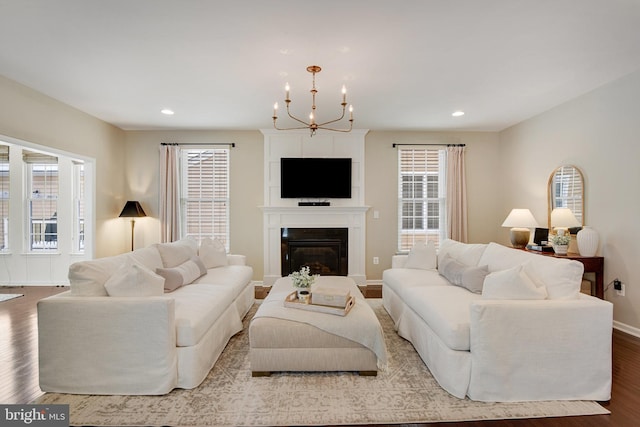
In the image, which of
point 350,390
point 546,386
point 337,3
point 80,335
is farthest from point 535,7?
point 80,335

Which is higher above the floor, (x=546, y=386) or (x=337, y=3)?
(x=337, y=3)

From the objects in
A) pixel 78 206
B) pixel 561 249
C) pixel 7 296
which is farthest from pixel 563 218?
pixel 7 296

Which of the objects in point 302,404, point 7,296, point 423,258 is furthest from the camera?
point 7,296

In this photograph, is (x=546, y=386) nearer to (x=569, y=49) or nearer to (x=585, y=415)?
(x=585, y=415)

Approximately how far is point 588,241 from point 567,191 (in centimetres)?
79

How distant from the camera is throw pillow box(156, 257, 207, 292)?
300 centimetres

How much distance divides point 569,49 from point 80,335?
4421 millimetres

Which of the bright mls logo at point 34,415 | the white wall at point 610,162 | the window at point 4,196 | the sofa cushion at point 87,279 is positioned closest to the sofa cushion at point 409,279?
the white wall at point 610,162

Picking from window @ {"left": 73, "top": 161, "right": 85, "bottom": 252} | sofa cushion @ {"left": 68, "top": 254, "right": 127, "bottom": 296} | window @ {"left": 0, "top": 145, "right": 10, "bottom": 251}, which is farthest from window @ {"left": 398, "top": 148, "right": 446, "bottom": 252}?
window @ {"left": 0, "top": 145, "right": 10, "bottom": 251}

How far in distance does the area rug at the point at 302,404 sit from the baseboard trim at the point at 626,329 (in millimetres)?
1799

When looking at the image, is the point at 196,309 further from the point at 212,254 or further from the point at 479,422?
the point at 479,422

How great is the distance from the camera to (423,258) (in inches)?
155

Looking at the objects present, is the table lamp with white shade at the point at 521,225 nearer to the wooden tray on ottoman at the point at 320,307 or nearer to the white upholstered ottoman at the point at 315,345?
the wooden tray on ottoman at the point at 320,307

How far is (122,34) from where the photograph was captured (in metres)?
2.41
